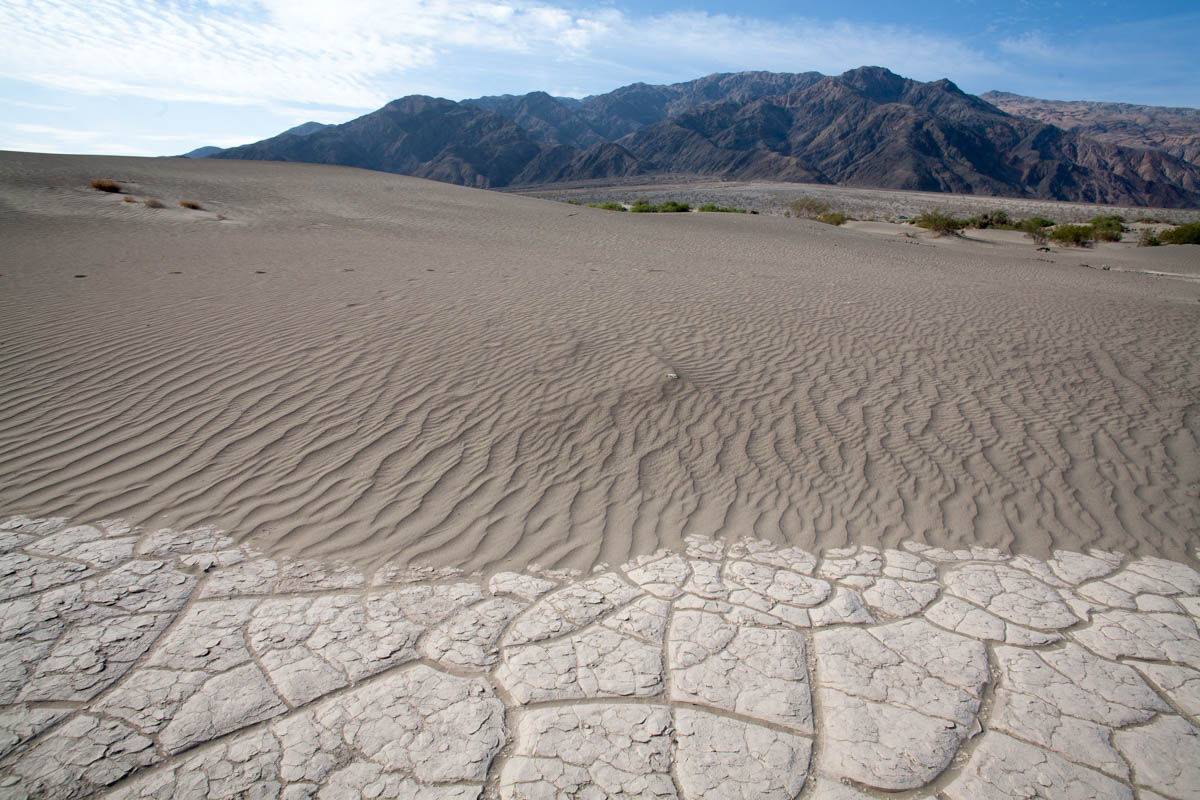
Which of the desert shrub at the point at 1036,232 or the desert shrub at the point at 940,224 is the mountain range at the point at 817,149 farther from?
the desert shrub at the point at 1036,232

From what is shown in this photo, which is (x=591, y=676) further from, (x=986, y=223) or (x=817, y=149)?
(x=817, y=149)

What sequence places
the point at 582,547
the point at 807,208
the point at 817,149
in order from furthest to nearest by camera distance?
the point at 817,149 < the point at 807,208 < the point at 582,547

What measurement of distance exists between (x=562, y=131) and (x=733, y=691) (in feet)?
591

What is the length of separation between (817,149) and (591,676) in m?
120

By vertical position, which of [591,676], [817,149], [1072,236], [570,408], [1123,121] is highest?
[1123,121]

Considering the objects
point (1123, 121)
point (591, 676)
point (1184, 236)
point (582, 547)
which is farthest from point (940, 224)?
point (1123, 121)

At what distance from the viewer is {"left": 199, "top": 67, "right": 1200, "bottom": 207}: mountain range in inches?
3499

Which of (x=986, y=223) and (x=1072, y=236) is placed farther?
(x=986, y=223)

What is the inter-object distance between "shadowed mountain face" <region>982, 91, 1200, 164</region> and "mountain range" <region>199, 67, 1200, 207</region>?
169 inches

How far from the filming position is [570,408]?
558 centimetres

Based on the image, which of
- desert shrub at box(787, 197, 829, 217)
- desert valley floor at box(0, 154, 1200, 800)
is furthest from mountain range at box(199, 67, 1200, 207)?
desert valley floor at box(0, 154, 1200, 800)

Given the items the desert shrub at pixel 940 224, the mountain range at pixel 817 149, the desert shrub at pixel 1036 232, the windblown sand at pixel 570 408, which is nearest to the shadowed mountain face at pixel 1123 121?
the mountain range at pixel 817 149

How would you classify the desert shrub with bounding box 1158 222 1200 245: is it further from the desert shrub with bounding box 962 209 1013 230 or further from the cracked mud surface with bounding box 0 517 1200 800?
the cracked mud surface with bounding box 0 517 1200 800

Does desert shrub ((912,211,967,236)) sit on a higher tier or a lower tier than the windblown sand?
higher
